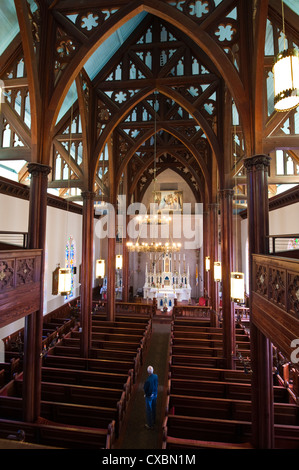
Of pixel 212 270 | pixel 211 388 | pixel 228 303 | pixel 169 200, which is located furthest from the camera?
pixel 169 200

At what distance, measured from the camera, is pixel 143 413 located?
25.7 feet

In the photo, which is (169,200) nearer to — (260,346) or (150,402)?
(150,402)

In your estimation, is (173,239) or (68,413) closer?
(68,413)

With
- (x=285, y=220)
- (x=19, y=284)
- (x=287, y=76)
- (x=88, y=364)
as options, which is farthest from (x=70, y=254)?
(x=287, y=76)

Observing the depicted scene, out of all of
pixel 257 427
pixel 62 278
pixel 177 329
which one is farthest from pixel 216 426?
pixel 177 329

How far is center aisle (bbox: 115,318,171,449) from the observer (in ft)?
21.4

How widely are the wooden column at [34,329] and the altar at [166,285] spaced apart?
12851 millimetres

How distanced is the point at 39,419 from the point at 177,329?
7.56 meters

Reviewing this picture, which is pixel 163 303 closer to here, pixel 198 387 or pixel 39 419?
pixel 198 387

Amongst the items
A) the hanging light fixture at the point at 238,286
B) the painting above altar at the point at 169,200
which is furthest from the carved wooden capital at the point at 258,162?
the painting above altar at the point at 169,200

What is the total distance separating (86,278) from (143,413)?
199 inches

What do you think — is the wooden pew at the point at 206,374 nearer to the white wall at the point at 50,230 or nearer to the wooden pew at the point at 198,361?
the wooden pew at the point at 198,361

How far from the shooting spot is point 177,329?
1256cm
